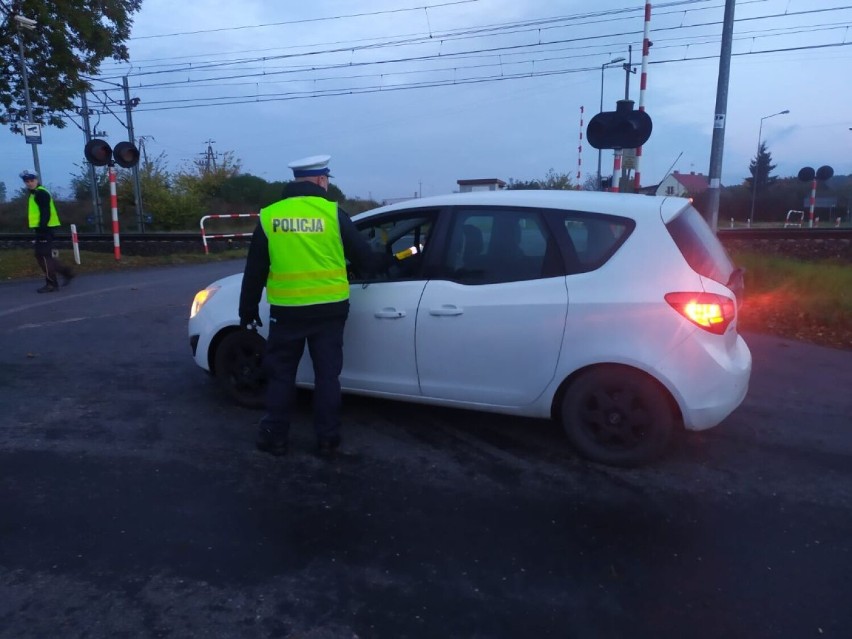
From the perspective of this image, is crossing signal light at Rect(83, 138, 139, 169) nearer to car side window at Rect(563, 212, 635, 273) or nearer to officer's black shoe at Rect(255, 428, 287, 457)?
officer's black shoe at Rect(255, 428, 287, 457)

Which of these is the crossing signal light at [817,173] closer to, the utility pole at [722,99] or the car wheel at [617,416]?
the utility pole at [722,99]

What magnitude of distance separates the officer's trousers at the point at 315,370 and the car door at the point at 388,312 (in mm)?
309

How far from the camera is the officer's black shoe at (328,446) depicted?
458 cm

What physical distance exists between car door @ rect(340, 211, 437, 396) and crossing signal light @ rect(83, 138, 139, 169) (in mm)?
12977

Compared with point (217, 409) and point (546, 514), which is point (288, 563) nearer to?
point (546, 514)

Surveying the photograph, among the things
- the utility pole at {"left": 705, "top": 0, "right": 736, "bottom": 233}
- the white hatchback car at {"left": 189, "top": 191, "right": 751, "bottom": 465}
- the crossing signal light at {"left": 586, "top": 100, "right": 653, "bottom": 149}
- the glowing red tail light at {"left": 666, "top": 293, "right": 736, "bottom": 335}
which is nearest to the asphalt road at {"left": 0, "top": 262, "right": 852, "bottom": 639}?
the white hatchback car at {"left": 189, "top": 191, "right": 751, "bottom": 465}

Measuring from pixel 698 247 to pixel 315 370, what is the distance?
2.45 m

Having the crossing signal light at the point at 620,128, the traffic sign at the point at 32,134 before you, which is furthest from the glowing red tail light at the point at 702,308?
the traffic sign at the point at 32,134

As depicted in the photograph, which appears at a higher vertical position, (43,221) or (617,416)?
(43,221)

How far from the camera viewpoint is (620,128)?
9.01 meters

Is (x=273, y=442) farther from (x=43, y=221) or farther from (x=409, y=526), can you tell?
Result: (x=43, y=221)

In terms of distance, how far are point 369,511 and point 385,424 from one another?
1344mm

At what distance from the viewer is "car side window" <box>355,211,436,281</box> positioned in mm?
4723

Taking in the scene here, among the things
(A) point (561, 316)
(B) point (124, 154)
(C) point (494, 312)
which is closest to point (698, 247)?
(A) point (561, 316)
